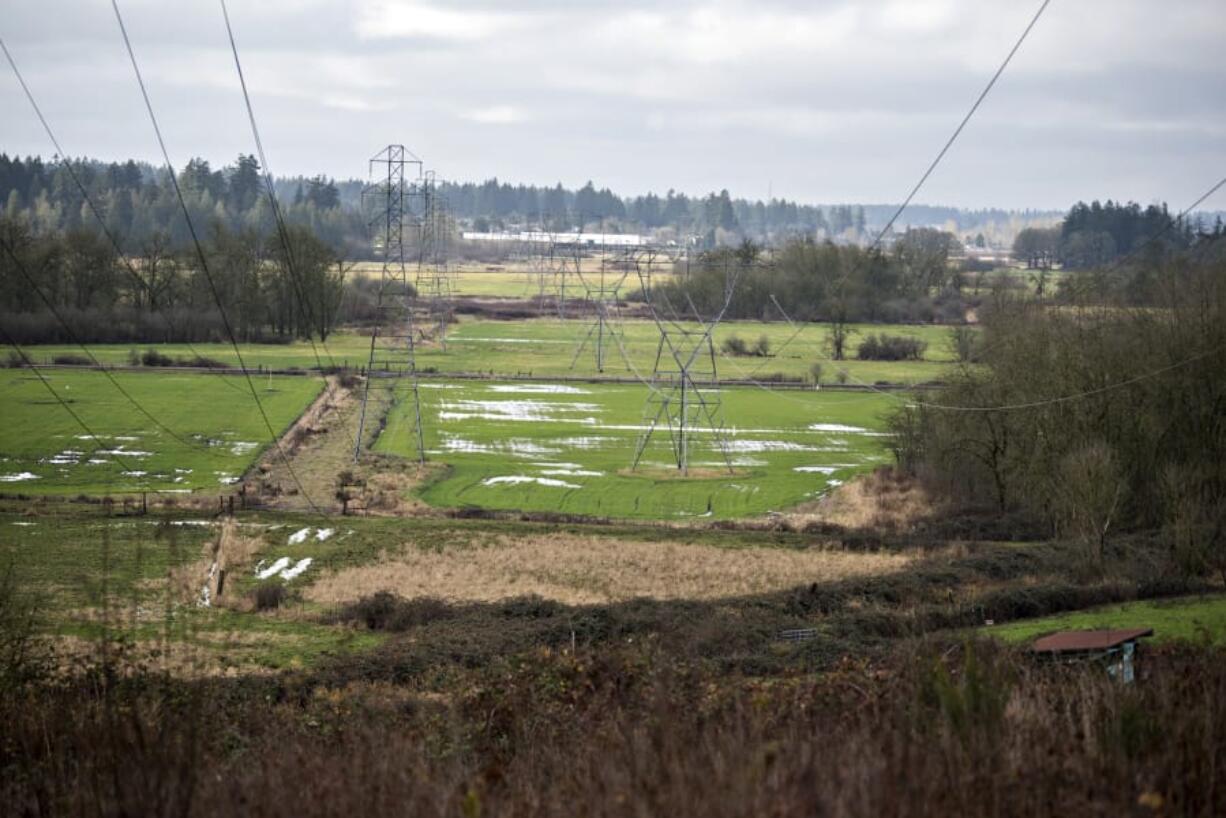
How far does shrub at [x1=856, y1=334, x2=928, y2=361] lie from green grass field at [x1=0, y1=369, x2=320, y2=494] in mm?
37244

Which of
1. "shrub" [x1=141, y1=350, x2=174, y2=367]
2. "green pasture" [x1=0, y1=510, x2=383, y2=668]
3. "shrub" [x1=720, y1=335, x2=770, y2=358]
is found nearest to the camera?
"green pasture" [x1=0, y1=510, x2=383, y2=668]

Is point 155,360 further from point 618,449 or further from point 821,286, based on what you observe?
point 821,286

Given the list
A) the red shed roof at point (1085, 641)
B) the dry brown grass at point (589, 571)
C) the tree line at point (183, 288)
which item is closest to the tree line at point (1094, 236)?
the tree line at point (183, 288)

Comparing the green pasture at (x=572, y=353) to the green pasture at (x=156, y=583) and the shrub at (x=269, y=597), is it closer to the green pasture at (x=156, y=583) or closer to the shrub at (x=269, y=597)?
the green pasture at (x=156, y=583)

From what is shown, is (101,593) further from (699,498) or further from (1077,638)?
(699,498)

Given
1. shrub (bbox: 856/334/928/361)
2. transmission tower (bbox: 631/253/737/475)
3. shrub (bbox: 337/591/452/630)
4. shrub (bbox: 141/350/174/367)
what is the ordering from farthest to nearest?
shrub (bbox: 856/334/928/361) → shrub (bbox: 141/350/174/367) → transmission tower (bbox: 631/253/737/475) → shrub (bbox: 337/591/452/630)

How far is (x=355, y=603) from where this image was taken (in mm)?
28266

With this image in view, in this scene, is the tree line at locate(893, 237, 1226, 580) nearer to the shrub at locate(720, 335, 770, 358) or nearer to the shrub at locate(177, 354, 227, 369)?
the shrub at locate(177, 354, 227, 369)

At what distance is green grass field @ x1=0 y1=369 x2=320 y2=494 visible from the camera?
45531mm

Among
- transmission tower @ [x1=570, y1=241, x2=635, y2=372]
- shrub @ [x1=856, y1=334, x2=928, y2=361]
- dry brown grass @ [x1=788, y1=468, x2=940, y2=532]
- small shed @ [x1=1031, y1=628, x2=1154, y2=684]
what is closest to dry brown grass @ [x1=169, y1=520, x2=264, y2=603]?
dry brown grass @ [x1=788, y1=468, x2=940, y2=532]

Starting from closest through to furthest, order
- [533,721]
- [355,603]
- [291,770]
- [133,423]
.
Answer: [291,770] < [533,721] < [355,603] < [133,423]

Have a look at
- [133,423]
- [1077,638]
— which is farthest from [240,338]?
[1077,638]

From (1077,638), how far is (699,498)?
30.1m

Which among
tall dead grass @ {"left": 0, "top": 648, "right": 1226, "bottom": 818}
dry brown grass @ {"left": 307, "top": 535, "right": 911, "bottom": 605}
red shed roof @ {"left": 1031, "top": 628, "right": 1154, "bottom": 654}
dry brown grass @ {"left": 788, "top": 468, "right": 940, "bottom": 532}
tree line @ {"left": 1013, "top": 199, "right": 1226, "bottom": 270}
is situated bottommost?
dry brown grass @ {"left": 788, "top": 468, "right": 940, "bottom": 532}
